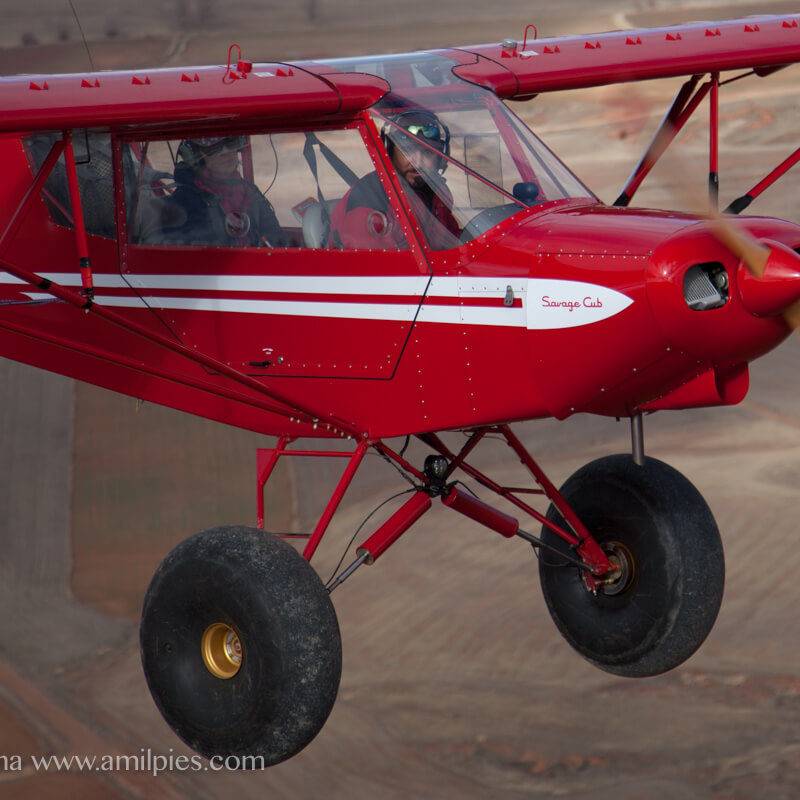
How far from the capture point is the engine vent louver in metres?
8.93

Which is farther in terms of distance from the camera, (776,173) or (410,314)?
(776,173)

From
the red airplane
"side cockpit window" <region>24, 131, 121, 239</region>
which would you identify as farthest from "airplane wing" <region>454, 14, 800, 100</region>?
"side cockpit window" <region>24, 131, 121, 239</region>

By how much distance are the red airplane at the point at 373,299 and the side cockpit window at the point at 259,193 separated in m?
0.02

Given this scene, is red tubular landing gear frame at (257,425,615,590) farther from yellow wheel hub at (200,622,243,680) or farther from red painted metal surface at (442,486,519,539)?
yellow wheel hub at (200,622,243,680)

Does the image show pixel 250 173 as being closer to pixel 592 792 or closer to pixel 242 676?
pixel 242 676

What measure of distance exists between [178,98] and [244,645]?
3.44 metres

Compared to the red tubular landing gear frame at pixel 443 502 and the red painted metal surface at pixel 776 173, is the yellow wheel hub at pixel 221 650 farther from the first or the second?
the red painted metal surface at pixel 776 173

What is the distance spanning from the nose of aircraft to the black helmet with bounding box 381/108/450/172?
2.20 metres

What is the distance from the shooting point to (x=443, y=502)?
36.5 feet

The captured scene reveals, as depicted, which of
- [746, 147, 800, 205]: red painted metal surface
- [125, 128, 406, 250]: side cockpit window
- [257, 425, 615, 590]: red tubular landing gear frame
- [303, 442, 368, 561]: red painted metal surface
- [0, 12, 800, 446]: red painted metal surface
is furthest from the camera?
[746, 147, 800, 205]: red painted metal surface

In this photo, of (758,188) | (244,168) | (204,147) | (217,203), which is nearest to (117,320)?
(217,203)

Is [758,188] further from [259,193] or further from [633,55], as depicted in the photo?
[259,193]

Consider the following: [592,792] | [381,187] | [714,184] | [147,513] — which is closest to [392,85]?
[381,187]

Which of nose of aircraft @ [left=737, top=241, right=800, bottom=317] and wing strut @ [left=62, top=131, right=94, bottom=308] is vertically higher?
wing strut @ [left=62, top=131, right=94, bottom=308]
